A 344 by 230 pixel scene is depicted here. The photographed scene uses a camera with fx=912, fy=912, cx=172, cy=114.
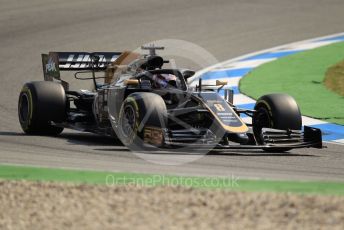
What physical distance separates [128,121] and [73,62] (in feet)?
8.59

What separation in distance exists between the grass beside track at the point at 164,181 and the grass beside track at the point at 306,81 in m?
5.53

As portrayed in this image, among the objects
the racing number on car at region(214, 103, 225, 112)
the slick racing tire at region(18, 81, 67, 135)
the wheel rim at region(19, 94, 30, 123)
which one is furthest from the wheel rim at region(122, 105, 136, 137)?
the wheel rim at region(19, 94, 30, 123)

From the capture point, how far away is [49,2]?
24266mm

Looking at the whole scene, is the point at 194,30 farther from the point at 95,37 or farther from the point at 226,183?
the point at 226,183

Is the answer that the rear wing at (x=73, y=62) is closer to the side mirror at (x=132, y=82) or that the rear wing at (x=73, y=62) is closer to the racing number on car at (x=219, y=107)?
the side mirror at (x=132, y=82)

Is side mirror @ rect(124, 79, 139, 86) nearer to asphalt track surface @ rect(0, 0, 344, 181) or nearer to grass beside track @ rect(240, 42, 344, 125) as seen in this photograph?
asphalt track surface @ rect(0, 0, 344, 181)

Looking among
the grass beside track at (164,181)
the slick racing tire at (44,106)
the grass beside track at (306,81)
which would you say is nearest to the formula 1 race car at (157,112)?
the slick racing tire at (44,106)

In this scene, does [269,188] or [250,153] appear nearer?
[269,188]

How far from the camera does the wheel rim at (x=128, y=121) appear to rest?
11.8 m

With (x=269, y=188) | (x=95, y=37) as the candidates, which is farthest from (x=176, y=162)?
(x=95, y=37)

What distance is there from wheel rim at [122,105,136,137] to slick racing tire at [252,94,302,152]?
1.67 m

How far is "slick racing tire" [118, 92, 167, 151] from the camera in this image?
A: 11.4 metres

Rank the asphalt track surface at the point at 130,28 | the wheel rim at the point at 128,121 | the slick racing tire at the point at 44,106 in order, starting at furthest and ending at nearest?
the asphalt track surface at the point at 130,28 < the slick racing tire at the point at 44,106 < the wheel rim at the point at 128,121

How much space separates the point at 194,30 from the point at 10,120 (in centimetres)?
864
